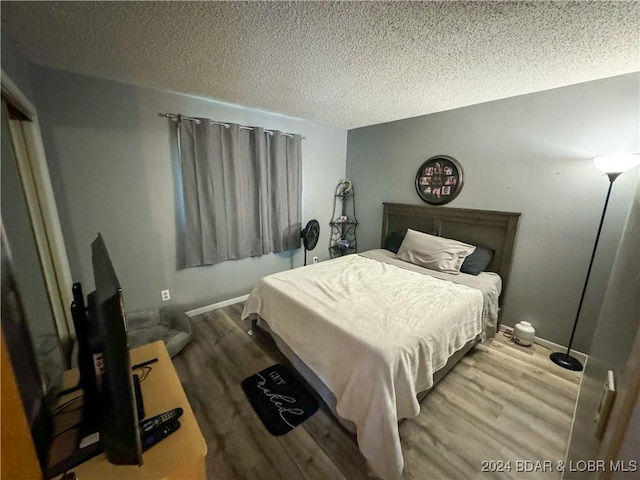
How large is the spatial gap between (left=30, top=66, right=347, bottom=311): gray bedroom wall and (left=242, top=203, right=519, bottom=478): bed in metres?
1.09

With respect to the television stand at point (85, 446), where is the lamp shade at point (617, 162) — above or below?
above

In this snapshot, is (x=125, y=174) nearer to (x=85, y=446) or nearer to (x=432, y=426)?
(x=85, y=446)

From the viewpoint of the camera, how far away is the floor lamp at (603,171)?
1628 millimetres

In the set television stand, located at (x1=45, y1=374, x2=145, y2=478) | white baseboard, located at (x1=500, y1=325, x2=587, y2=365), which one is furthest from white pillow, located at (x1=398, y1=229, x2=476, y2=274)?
television stand, located at (x1=45, y1=374, x2=145, y2=478)

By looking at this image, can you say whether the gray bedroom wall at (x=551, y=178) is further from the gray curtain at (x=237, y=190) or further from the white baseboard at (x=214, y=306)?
the white baseboard at (x=214, y=306)

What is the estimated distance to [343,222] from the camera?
397 cm

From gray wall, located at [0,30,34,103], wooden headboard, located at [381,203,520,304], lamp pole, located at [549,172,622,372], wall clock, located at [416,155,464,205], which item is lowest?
lamp pole, located at [549,172,622,372]

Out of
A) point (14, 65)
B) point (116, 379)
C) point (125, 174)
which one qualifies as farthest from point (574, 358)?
point (14, 65)

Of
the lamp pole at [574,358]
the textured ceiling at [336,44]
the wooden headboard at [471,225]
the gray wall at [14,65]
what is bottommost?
the lamp pole at [574,358]

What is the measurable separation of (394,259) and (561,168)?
1.70 meters

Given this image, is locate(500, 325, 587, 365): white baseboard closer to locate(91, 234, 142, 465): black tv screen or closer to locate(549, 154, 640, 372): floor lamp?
locate(549, 154, 640, 372): floor lamp

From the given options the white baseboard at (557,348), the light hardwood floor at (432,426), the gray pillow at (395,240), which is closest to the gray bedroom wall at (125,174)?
the light hardwood floor at (432,426)

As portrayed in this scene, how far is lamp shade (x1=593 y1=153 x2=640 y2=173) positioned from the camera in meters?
1.62

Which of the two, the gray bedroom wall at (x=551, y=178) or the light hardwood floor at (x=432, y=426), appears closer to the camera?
the light hardwood floor at (x=432, y=426)
